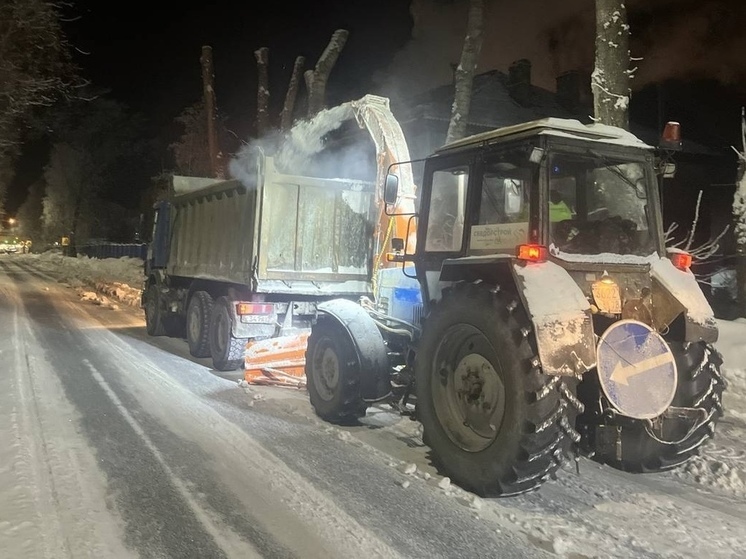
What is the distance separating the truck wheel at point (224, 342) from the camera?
9.37m

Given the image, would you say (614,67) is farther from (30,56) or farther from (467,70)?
(30,56)

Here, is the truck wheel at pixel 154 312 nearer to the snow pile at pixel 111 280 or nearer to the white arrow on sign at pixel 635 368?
the snow pile at pixel 111 280

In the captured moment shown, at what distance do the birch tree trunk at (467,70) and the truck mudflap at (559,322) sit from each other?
28.3 ft

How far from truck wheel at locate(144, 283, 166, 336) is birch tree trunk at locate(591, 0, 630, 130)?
891 cm

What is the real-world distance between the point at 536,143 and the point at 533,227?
61 cm

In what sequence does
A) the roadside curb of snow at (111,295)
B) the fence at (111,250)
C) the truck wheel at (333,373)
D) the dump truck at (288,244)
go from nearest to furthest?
the truck wheel at (333,373), the dump truck at (288,244), the roadside curb of snow at (111,295), the fence at (111,250)

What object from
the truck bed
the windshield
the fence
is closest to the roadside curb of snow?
the truck bed

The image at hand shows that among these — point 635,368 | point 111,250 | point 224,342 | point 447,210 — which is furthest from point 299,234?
point 111,250

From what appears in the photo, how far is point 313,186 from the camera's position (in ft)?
29.4

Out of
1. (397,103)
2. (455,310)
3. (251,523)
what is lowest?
(251,523)

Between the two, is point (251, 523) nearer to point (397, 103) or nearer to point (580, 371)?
point (580, 371)

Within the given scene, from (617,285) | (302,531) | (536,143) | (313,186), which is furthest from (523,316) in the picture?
(313,186)

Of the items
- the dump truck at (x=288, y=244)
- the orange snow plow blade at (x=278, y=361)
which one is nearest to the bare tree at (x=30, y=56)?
the dump truck at (x=288, y=244)

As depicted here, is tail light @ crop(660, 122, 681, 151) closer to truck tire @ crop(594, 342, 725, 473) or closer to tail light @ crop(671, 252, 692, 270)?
tail light @ crop(671, 252, 692, 270)
